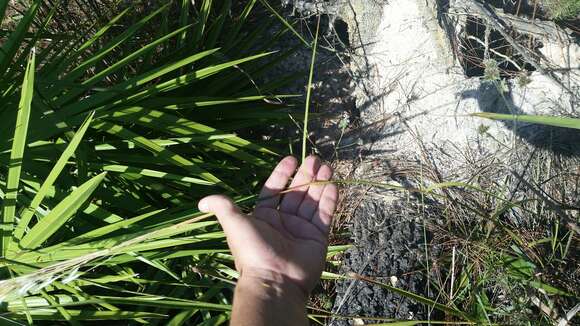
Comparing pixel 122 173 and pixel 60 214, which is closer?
pixel 60 214

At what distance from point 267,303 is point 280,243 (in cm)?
20

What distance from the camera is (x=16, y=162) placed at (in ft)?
4.58

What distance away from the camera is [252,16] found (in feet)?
8.28

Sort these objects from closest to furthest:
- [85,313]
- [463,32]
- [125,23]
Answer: [85,313]
[463,32]
[125,23]

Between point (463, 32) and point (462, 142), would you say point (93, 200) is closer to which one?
point (462, 142)

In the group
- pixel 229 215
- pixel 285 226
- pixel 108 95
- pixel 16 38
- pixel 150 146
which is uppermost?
pixel 16 38

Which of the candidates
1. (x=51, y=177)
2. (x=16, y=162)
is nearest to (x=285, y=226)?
(x=51, y=177)

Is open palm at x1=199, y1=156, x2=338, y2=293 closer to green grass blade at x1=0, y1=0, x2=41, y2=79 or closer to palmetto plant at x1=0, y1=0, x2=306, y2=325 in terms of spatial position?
palmetto plant at x1=0, y1=0, x2=306, y2=325

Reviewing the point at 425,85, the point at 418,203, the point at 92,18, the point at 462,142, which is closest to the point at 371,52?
the point at 425,85

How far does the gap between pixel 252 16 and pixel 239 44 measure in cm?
27

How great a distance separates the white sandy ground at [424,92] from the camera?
2.04 metres

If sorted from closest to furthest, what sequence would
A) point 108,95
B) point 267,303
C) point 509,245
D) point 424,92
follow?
point 267,303, point 108,95, point 509,245, point 424,92

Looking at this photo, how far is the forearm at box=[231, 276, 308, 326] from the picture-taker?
3.91ft

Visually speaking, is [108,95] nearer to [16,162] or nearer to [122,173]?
[122,173]
